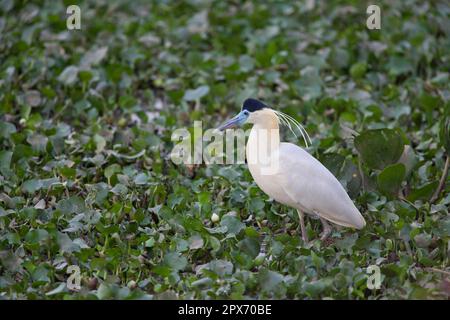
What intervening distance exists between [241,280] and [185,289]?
295 mm

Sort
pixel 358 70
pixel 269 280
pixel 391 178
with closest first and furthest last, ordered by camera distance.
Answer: pixel 269 280, pixel 391 178, pixel 358 70

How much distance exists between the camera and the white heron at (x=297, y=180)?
5191mm

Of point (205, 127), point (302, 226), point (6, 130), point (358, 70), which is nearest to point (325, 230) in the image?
point (302, 226)

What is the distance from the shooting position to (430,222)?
5312 millimetres

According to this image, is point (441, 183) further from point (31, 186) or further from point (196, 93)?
point (31, 186)

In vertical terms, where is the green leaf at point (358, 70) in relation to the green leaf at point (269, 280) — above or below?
above

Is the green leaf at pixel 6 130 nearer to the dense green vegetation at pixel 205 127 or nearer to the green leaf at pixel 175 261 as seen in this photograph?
the dense green vegetation at pixel 205 127

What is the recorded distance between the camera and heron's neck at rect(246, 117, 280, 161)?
5352 millimetres

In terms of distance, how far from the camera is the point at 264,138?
5387mm

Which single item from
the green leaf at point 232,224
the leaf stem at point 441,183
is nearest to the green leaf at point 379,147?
the leaf stem at point 441,183

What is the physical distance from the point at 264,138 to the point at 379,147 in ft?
2.56

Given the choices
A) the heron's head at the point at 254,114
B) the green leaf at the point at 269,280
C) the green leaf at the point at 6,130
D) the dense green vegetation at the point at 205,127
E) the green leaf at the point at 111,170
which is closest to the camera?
the green leaf at the point at 269,280

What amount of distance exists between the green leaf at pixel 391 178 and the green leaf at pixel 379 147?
157 millimetres

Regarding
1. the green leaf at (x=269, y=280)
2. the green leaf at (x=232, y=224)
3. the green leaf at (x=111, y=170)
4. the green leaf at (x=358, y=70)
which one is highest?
the green leaf at (x=358, y=70)
